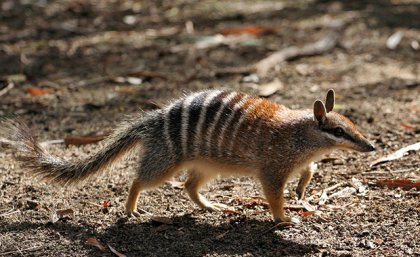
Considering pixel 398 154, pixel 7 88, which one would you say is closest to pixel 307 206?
pixel 398 154

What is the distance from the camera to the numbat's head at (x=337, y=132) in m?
5.67

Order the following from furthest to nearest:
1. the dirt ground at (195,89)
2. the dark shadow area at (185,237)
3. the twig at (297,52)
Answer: the twig at (297,52) < the dirt ground at (195,89) < the dark shadow area at (185,237)

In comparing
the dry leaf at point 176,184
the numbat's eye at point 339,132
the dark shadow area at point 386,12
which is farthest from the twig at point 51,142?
the dark shadow area at point 386,12

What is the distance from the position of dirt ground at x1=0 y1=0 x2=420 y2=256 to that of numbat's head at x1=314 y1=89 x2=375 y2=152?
0.55m

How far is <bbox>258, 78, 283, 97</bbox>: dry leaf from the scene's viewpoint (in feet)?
28.8

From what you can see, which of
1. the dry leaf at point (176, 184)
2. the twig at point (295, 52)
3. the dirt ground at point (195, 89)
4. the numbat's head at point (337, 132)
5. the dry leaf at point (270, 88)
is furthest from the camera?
the twig at point (295, 52)

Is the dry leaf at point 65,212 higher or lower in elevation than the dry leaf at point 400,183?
higher

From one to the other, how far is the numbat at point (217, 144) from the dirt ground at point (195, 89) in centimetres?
25

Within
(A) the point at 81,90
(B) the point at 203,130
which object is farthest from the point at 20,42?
(B) the point at 203,130


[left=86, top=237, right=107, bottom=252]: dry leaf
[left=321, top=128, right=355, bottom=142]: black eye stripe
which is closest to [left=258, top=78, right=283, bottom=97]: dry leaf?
[left=321, top=128, right=355, bottom=142]: black eye stripe

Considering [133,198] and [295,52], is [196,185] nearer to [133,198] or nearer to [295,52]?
[133,198]

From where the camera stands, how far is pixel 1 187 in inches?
254

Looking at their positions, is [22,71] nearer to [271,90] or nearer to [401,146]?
[271,90]

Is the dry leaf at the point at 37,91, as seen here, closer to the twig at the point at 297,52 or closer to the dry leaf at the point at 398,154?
the twig at the point at 297,52
